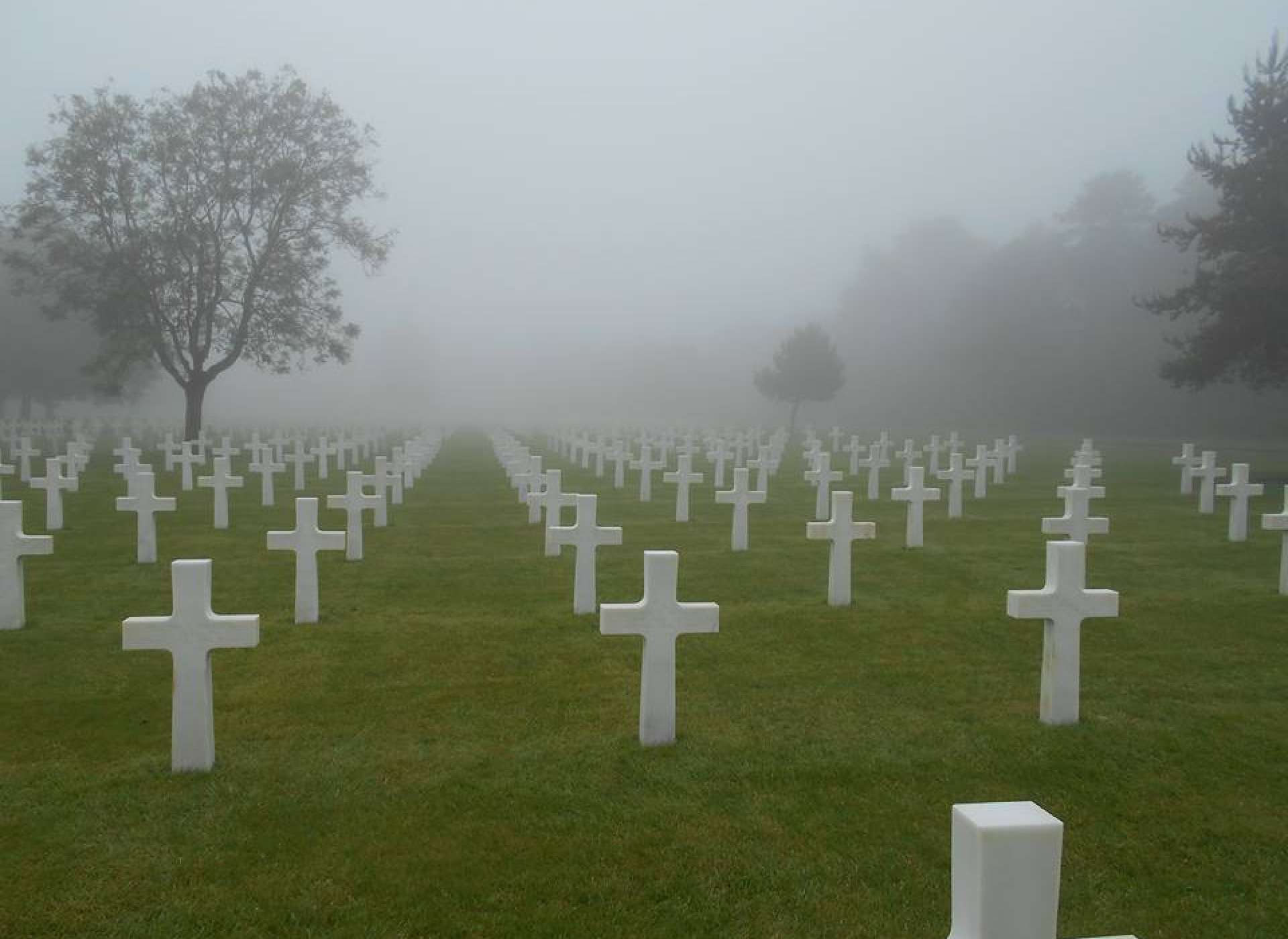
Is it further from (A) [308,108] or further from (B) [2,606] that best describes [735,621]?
(A) [308,108]

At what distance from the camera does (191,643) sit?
489 centimetres

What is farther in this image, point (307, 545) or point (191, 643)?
point (307, 545)

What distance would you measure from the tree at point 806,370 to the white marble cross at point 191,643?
169ft

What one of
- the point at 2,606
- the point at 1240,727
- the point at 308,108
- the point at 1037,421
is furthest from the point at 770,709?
the point at 1037,421

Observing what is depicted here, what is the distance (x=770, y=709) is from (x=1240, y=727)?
8.41ft

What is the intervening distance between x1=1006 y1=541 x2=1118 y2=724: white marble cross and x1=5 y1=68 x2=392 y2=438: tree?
30.6 m

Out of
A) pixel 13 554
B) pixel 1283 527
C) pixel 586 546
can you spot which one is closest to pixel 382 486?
pixel 586 546

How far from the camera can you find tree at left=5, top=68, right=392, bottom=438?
31000 millimetres

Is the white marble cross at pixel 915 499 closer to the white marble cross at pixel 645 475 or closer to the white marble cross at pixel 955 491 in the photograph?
the white marble cross at pixel 955 491

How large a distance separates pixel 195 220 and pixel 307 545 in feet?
90.5

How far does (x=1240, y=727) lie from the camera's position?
5.77 meters

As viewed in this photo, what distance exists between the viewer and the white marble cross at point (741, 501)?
12.0 meters

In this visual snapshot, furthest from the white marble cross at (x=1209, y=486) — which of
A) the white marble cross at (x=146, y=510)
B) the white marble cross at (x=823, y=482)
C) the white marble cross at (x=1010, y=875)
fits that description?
the white marble cross at (x=1010, y=875)

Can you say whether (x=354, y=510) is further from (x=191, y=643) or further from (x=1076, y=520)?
(x=1076, y=520)
